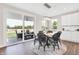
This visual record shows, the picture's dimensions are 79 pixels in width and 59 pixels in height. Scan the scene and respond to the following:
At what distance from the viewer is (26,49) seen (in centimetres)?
300

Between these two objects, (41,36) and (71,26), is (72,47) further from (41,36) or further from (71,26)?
(41,36)

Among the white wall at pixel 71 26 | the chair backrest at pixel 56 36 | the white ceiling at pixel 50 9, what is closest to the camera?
the white ceiling at pixel 50 9

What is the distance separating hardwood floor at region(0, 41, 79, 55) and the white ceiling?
1076 mm

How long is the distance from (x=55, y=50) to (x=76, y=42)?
0.75 meters

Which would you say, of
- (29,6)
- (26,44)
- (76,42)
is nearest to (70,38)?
(76,42)

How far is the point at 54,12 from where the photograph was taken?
116 inches

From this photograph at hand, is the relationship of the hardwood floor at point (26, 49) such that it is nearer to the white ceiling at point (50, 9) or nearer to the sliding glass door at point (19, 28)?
the sliding glass door at point (19, 28)

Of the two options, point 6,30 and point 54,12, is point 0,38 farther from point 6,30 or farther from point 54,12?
point 54,12

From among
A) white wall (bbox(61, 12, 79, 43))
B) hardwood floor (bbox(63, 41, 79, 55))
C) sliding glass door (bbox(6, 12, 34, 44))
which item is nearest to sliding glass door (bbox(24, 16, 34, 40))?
sliding glass door (bbox(6, 12, 34, 44))

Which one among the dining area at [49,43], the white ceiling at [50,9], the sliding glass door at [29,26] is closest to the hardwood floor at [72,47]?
the dining area at [49,43]

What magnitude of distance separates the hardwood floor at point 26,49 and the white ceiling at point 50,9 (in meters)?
1.08

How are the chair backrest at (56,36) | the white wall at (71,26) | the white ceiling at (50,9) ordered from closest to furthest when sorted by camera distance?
the white ceiling at (50,9) < the white wall at (71,26) < the chair backrest at (56,36)

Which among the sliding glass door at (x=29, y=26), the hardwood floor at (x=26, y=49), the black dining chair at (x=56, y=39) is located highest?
the sliding glass door at (x=29, y=26)

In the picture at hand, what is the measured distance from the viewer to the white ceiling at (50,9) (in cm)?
278
